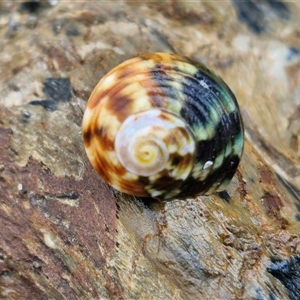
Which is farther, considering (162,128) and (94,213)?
(94,213)

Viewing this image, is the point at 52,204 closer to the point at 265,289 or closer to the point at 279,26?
the point at 265,289

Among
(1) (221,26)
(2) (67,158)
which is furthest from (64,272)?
(1) (221,26)

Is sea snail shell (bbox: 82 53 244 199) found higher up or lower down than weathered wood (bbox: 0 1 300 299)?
higher up

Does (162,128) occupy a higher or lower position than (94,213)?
higher

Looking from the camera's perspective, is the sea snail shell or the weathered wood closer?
the sea snail shell

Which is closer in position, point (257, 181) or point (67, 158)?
point (67, 158)
